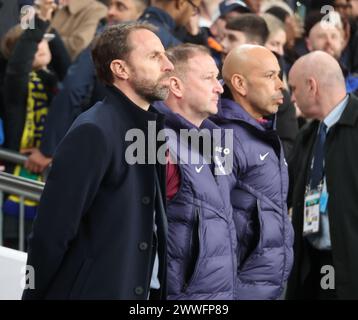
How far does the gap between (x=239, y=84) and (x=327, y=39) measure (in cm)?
338

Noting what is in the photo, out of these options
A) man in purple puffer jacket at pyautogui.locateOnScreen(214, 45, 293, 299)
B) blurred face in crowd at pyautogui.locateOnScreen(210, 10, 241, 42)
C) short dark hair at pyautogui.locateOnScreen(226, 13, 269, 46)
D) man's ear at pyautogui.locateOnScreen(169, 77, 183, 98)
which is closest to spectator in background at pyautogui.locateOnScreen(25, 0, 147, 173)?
short dark hair at pyautogui.locateOnScreen(226, 13, 269, 46)

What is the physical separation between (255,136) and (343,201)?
2.69ft

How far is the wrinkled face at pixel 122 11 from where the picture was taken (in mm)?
8425

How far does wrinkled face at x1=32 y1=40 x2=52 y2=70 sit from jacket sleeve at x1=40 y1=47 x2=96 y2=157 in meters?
0.51

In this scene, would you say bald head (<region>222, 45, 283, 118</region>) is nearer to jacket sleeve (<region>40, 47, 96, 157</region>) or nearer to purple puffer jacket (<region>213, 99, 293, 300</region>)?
purple puffer jacket (<region>213, 99, 293, 300</region>)

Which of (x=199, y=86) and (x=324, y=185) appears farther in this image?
(x=324, y=185)

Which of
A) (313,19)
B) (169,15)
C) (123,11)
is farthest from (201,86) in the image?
(313,19)

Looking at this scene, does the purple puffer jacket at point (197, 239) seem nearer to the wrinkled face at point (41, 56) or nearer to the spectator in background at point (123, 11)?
the wrinkled face at point (41, 56)

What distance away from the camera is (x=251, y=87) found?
6000 mm

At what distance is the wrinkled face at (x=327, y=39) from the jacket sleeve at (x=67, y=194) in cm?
501

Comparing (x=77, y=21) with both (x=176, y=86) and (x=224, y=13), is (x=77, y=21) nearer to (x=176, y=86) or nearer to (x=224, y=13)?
(x=224, y=13)

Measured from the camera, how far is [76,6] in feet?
29.4

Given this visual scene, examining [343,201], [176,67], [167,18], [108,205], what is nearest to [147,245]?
[108,205]
